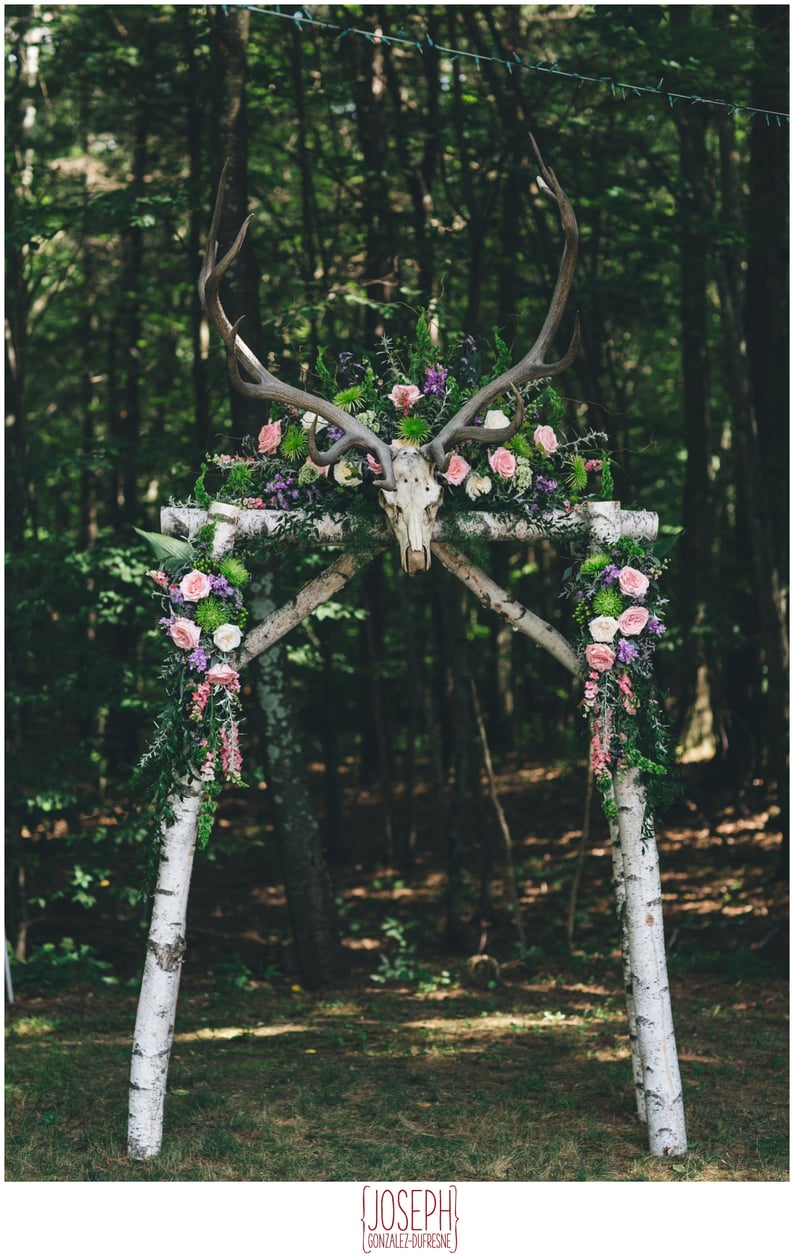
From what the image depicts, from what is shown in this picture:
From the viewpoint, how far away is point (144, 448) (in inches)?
355

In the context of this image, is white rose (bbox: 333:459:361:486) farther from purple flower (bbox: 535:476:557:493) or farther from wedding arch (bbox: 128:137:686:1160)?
purple flower (bbox: 535:476:557:493)

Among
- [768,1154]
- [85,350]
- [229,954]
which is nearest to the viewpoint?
[768,1154]

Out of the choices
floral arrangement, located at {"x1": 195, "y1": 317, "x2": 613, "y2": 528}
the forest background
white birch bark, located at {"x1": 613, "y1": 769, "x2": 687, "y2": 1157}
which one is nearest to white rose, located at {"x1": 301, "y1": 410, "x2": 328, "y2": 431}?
floral arrangement, located at {"x1": 195, "y1": 317, "x2": 613, "y2": 528}

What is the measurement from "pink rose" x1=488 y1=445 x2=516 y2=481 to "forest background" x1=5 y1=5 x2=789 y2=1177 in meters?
1.63

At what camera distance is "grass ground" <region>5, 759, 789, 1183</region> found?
4.96 m

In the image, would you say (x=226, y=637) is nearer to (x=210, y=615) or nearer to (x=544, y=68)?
(x=210, y=615)

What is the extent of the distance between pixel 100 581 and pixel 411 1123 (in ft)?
16.9

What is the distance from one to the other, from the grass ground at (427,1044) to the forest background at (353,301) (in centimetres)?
46

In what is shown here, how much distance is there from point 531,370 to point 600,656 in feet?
4.10

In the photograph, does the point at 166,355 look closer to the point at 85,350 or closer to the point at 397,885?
the point at 85,350

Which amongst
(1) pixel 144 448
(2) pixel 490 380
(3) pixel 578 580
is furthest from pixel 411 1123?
(1) pixel 144 448

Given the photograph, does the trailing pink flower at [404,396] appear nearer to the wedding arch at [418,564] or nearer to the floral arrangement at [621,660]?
the wedding arch at [418,564]

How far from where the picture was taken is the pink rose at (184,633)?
484 centimetres

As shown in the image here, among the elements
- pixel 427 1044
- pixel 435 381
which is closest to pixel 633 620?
pixel 435 381
